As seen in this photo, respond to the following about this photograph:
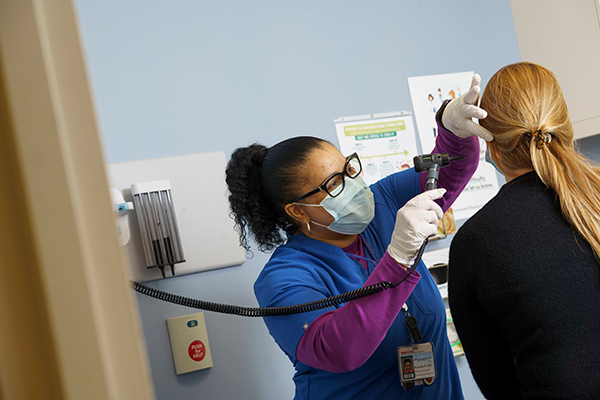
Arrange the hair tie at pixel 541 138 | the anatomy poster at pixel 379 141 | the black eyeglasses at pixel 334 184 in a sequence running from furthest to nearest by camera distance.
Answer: the anatomy poster at pixel 379 141
the black eyeglasses at pixel 334 184
the hair tie at pixel 541 138

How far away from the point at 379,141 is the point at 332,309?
897 millimetres

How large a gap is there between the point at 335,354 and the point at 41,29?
840 millimetres

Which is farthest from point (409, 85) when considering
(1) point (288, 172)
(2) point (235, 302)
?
(2) point (235, 302)

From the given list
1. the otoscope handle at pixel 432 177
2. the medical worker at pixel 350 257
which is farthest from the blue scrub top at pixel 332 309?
the otoscope handle at pixel 432 177

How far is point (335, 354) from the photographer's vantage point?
3.23 ft

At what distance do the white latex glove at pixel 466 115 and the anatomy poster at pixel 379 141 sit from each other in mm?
658

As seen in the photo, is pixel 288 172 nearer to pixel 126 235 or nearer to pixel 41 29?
pixel 126 235

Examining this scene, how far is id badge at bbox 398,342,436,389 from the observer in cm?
114

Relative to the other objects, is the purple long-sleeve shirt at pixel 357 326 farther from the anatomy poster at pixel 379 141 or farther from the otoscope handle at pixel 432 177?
the anatomy poster at pixel 379 141

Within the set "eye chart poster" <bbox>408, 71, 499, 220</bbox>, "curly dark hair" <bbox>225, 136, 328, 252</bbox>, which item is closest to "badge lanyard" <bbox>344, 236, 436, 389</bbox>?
"curly dark hair" <bbox>225, 136, 328, 252</bbox>

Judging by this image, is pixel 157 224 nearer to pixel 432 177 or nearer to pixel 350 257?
pixel 350 257

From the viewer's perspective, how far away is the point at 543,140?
0.86m

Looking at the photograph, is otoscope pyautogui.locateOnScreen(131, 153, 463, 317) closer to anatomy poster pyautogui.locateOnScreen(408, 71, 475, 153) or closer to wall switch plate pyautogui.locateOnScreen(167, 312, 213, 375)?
wall switch plate pyautogui.locateOnScreen(167, 312, 213, 375)

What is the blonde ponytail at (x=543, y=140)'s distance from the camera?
2.65 ft
